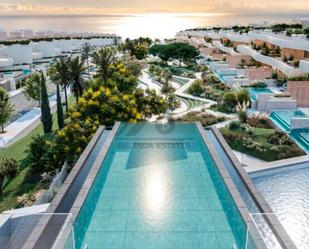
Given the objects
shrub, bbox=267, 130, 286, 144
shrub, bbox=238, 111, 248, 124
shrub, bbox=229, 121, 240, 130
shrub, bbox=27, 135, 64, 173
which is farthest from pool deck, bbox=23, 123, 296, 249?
shrub, bbox=238, 111, 248, 124

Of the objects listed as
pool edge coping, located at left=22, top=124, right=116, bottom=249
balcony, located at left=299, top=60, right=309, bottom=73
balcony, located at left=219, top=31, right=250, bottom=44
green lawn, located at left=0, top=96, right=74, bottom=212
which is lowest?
green lawn, located at left=0, top=96, right=74, bottom=212

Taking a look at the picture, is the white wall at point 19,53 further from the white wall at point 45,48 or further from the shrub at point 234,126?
the shrub at point 234,126

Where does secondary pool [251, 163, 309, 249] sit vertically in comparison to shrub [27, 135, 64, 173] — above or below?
above

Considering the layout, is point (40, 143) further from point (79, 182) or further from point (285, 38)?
point (285, 38)

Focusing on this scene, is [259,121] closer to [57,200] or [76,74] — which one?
[76,74]

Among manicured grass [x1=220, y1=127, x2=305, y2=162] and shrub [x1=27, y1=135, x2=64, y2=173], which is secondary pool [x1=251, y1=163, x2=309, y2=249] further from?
shrub [x1=27, y1=135, x2=64, y2=173]

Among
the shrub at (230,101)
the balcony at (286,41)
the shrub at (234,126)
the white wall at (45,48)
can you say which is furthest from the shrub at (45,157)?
the white wall at (45,48)
